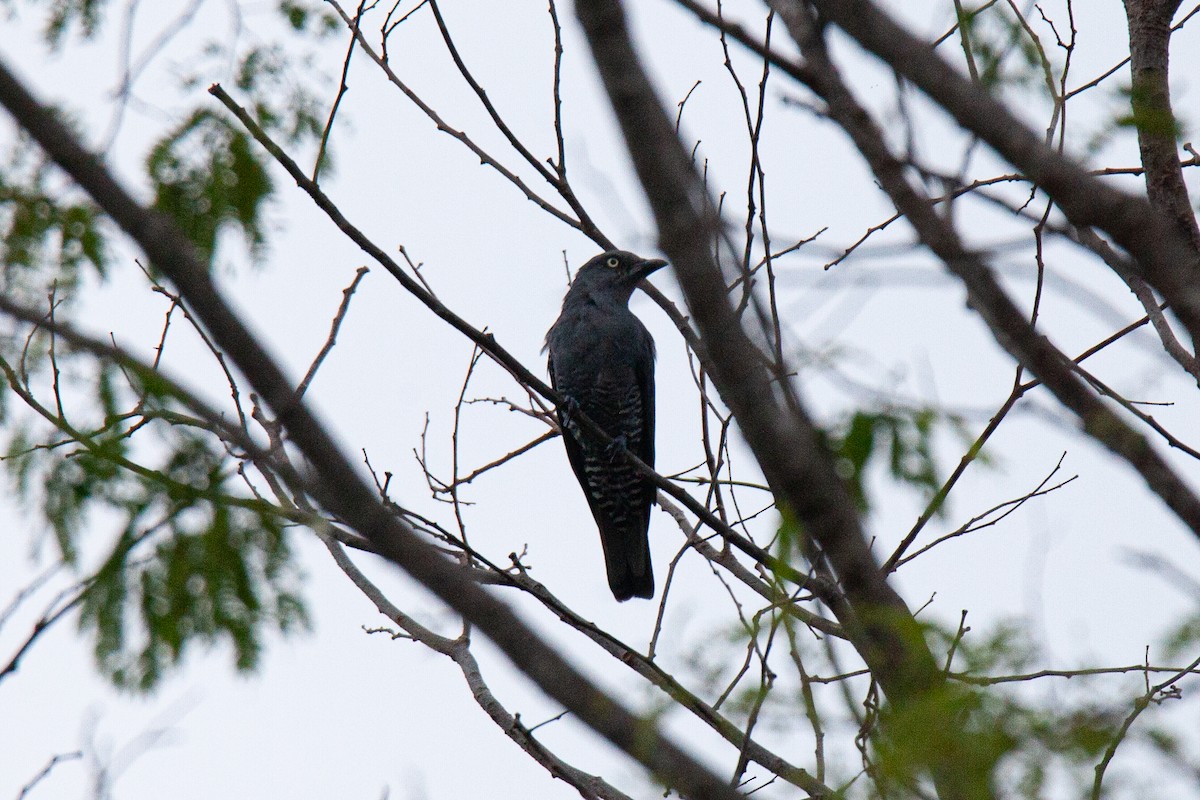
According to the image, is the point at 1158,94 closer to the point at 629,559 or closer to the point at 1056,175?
the point at 1056,175

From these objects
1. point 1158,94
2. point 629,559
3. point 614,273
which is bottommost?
point 1158,94

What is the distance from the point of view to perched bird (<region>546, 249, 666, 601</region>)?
857 centimetres

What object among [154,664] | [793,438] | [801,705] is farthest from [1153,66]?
[154,664]

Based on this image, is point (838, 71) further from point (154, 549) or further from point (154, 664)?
point (154, 664)

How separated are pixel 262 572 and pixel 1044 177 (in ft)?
6.80

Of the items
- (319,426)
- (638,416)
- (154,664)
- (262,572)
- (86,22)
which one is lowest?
(319,426)

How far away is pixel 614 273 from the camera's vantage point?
8.87 metres

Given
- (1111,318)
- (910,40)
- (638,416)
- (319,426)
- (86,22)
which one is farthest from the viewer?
(638,416)

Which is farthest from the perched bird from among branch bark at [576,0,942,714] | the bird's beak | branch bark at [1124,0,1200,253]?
branch bark at [576,0,942,714]

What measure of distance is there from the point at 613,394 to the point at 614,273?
900 mm

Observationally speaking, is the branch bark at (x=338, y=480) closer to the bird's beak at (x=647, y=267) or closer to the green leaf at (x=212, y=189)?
the green leaf at (x=212, y=189)

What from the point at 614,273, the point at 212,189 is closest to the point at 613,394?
the point at 614,273

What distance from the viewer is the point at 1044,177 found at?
183cm

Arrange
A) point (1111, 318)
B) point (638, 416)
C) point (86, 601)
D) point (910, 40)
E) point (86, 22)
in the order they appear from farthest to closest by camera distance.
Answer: point (638, 416)
point (86, 22)
point (86, 601)
point (1111, 318)
point (910, 40)
